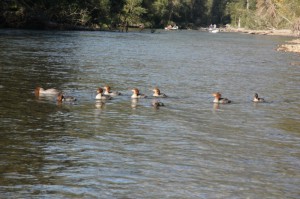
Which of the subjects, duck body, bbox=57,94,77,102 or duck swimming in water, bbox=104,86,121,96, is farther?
duck swimming in water, bbox=104,86,121,96

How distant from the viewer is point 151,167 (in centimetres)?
1326

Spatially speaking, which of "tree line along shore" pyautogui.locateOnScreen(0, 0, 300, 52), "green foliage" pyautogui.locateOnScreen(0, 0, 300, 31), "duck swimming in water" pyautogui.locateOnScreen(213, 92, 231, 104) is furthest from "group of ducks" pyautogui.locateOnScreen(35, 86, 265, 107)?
"green foliage" pyautogui.locateOnScreen(0, 0, 300, 31)

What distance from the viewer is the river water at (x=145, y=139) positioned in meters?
11.9

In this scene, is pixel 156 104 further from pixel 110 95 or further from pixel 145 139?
pixel 145 139

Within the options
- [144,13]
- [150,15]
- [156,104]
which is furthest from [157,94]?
[150,15]

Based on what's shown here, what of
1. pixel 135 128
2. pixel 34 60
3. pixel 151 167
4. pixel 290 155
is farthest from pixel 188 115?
pixel 34 60

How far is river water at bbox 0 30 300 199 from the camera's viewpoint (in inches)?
469

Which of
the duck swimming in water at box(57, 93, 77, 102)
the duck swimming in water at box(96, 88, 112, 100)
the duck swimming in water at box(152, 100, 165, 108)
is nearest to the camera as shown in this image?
the duck swimming in water at box(57, 93, 77, 102)

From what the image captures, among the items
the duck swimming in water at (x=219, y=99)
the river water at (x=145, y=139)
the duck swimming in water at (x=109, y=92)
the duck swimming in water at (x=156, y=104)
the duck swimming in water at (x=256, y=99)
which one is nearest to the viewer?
the river water at (x=145, y=139)

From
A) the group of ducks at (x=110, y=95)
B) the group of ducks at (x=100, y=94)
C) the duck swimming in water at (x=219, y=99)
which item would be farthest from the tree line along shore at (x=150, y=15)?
the group of ducks at (x=100, y=94)

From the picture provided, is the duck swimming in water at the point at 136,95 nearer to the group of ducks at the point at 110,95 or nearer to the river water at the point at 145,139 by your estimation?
the group of ducks at the point at 110,95

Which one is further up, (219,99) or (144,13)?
(144,13)

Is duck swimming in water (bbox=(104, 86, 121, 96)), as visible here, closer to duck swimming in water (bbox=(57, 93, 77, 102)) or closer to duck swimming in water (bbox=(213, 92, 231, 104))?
duck swimming in water (bbox=(57, 93, 77, 102))

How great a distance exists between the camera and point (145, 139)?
16.1 metres
